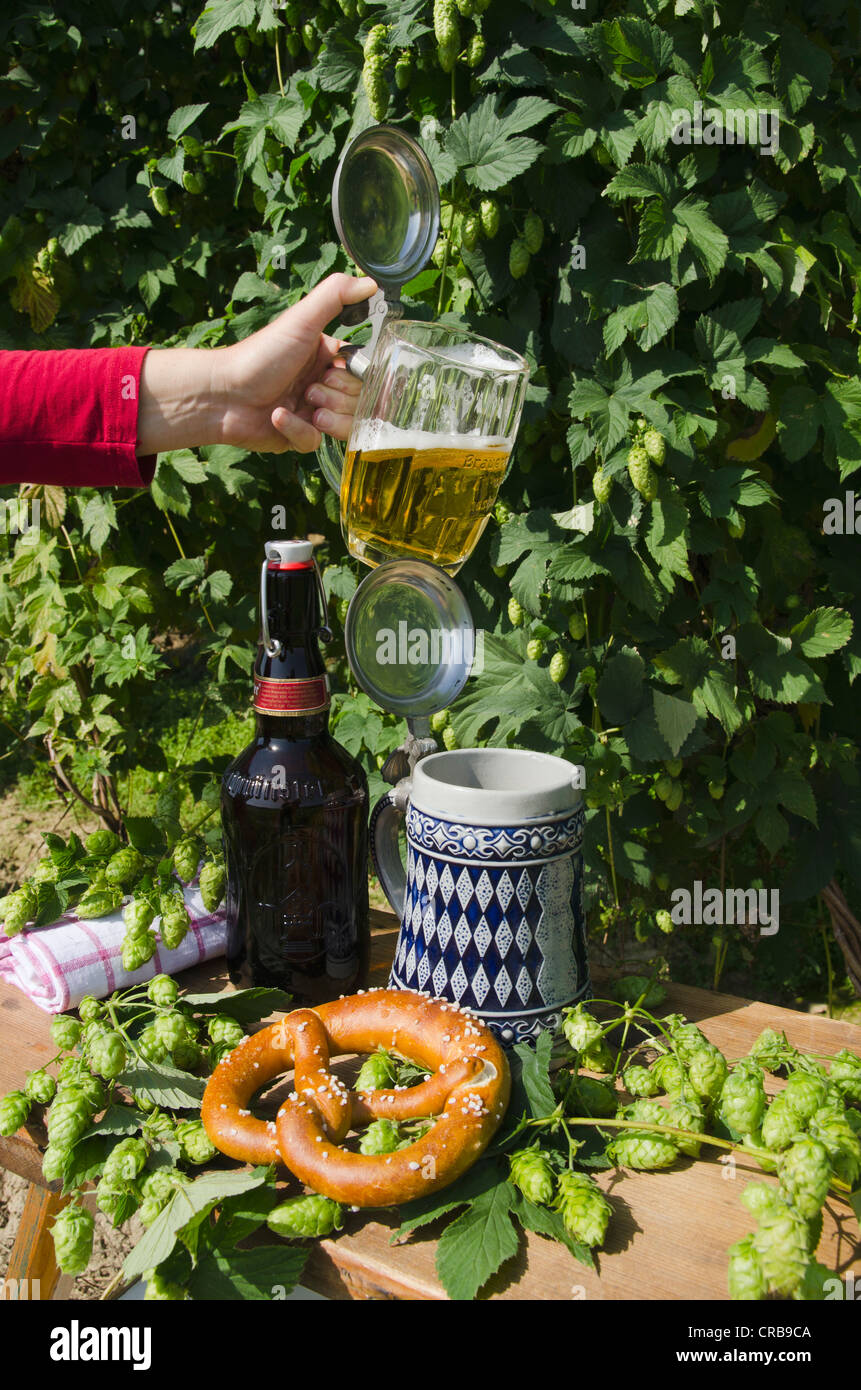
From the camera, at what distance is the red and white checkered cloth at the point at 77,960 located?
1149 millimetres

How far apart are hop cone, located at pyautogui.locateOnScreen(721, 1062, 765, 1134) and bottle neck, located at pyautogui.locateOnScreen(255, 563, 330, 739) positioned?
1.70ft

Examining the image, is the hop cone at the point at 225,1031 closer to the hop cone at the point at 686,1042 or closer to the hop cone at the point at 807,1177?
the hop cone at the point at 686,1042

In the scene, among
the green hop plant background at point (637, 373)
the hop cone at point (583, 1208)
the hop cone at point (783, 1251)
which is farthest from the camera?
the green hop plant background at point (637, 373)

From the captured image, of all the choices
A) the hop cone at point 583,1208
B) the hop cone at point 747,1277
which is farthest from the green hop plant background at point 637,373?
the hop cone at point 747,1277

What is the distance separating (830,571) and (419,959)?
0.90 metres

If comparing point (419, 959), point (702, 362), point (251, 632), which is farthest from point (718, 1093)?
point (251, 632)

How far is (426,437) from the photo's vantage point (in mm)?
942

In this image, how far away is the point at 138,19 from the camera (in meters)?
2.24

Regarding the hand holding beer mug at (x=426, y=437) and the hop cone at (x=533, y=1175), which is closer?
the hop cone at (x=533, y=1175)

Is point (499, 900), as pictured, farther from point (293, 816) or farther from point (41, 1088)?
point (41, 1088)

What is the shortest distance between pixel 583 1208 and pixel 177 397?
1008 millimetres

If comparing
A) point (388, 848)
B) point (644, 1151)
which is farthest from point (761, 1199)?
point (388, 848)

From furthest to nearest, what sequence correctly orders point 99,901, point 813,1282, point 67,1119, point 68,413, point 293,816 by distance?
1. point 68,413
2. point 99,901
3. point 293,816
4. point 67,1119
5. point 813,1282

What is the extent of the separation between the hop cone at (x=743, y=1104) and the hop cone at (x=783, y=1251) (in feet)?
0.45
